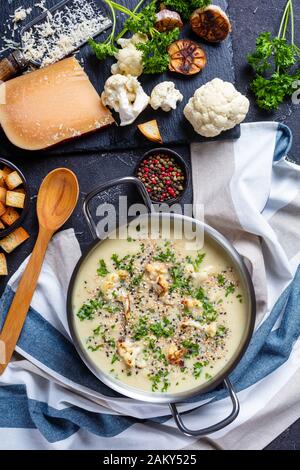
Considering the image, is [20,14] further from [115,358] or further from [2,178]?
[115,358]

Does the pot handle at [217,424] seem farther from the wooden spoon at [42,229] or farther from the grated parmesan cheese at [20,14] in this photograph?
the grated parmesan cheese at [20,14]

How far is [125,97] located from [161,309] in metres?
1.06

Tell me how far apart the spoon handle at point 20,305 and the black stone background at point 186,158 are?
143 mm

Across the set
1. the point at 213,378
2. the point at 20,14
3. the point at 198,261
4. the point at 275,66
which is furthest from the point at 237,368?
the point at 20,14

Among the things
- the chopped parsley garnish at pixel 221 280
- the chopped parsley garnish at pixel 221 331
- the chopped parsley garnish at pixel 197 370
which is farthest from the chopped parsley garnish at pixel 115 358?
the chopped parsley garnish at pixel 221 280

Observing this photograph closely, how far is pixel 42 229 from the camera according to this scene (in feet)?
10.6

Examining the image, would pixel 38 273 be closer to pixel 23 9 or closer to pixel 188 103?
pixel 188 103

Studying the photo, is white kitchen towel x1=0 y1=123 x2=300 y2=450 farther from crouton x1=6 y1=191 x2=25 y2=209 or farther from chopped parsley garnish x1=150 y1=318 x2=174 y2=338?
chopped parsley garnish x1=150 y1=318 x2=174 y2=338

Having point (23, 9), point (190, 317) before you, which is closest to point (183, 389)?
point (190, 317)

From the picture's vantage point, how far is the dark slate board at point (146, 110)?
3.28m

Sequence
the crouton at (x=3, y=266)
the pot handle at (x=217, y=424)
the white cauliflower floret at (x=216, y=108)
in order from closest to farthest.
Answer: the pot handle at (x=217, y=424) < the white cauliflower floret at (x=216, y=108) < the crouton at (x=3, y=266)

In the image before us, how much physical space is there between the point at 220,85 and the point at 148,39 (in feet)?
1.49

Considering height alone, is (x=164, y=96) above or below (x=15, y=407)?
above

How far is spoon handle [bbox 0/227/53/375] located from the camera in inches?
125
